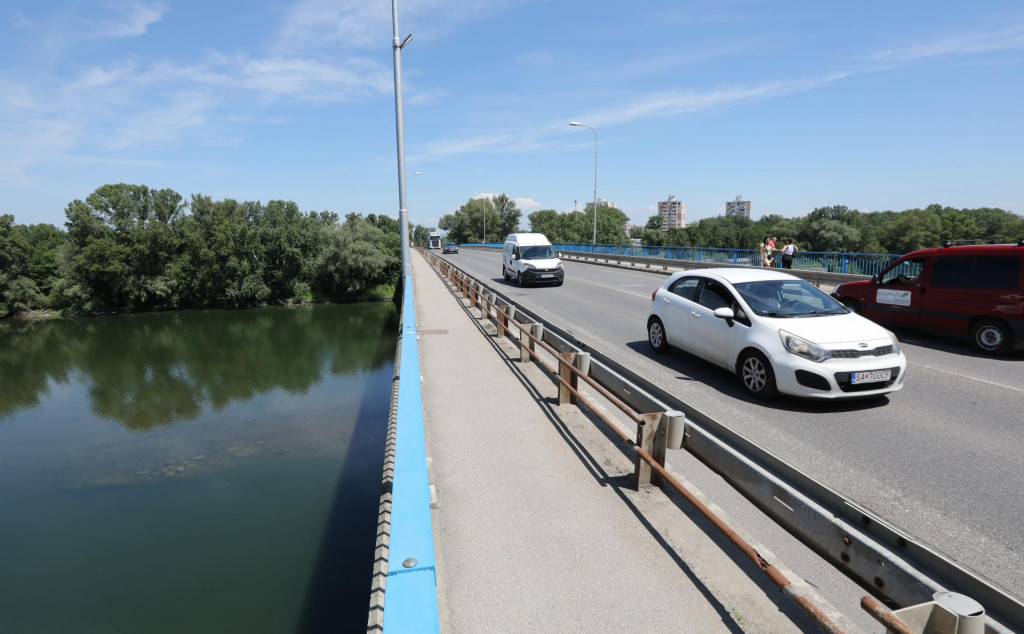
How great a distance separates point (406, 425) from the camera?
551 cm

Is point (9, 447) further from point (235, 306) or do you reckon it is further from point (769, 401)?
point (235, 306)

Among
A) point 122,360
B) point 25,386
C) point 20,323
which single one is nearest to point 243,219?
point 20,323

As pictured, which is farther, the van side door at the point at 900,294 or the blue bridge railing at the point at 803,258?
the blue bridge railing at the point at 803,258

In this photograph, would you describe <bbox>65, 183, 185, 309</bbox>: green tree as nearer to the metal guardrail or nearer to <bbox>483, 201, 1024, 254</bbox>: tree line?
the metal guardrail

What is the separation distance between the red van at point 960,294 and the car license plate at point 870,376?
401cm

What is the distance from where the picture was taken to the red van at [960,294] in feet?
28.5

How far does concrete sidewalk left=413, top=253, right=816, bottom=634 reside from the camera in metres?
3.24

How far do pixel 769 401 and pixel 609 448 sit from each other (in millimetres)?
2616

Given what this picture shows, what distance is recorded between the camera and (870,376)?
21.3ft

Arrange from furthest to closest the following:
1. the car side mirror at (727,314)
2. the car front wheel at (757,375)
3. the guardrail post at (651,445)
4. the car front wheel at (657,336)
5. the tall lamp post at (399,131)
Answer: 1. the tall lamp post at (399,131)
2. the car front wheel at (657,336)
3. the car side mirror at (727,314)
4. the car front wheel at (757,375)
5. the guardrail post at (651,445)

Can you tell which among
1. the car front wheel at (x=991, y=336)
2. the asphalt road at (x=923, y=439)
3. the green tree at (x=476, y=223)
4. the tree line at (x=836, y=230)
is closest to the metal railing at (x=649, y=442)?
the asphalt road at (x=923, y=439)

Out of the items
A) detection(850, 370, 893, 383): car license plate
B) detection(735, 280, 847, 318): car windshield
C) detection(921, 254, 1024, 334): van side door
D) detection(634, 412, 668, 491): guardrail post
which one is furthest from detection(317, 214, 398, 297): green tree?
detection(634, 412, 668, 491): guardrail post

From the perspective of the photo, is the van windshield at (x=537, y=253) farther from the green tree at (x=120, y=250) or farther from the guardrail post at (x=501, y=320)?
the green tree at (x=120, y=250)

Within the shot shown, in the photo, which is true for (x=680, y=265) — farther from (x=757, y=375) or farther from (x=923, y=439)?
(x=923, y=439)
